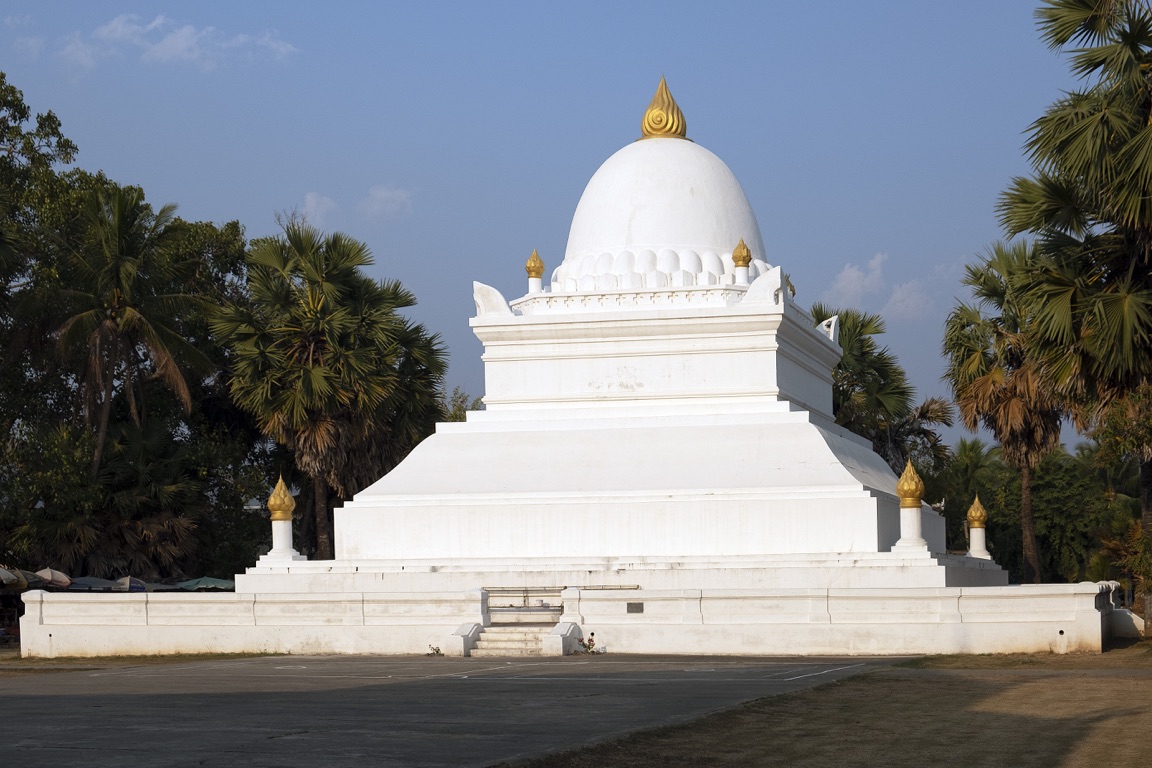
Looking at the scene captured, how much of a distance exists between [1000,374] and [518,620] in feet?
43.0

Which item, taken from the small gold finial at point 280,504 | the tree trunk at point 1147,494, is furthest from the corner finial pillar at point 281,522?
the tree trunk at point 1147,494

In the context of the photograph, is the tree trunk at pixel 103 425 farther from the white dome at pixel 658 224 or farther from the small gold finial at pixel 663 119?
the small gold finial at pixel 663 119

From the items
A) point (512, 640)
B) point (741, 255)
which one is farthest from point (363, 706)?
point (741, 255)

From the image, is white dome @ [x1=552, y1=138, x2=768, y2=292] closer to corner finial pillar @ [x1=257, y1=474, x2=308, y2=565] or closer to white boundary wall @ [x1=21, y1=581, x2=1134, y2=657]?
corner finial pillar @ [x1=257, y1=474, x2=308, y2=565]

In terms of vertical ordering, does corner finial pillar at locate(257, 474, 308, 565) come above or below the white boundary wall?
above

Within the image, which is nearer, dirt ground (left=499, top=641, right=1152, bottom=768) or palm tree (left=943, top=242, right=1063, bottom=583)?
dirt ground (left=499, top=641, right=1152, bottom=768)

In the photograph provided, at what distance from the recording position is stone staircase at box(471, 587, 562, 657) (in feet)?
71.5

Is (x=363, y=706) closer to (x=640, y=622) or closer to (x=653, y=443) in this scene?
(x=640, y=622)

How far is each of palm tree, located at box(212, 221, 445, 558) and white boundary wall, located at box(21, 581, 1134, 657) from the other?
963cm

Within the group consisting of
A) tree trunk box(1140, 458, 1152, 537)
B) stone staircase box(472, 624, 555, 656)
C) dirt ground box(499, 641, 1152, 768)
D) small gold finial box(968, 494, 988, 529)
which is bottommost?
stone staircase box(472, 624, 555, 656)

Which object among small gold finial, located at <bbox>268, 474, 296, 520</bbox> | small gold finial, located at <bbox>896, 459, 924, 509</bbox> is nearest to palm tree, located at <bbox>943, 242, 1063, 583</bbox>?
small gold finial, located at <bbox>896, 459, 924, 509</bbox>

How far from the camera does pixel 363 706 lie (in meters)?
13.4

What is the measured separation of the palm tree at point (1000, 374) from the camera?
30.6m

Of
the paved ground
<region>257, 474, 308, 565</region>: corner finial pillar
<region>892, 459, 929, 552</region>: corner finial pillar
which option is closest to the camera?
the paved ground
